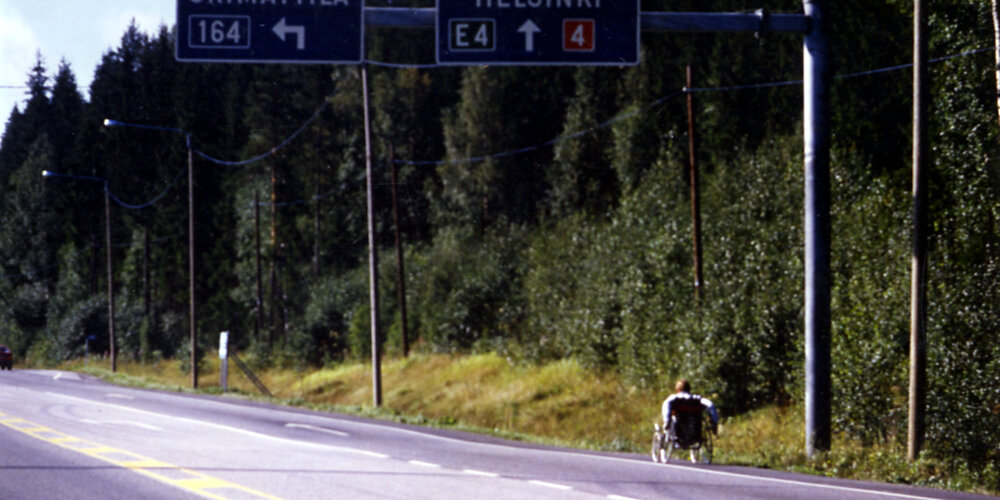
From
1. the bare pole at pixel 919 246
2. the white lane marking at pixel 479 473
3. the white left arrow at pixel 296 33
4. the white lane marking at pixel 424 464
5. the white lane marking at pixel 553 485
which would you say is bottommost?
the white lane marking at pixel 424 464

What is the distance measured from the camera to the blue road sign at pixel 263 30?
12914 mm

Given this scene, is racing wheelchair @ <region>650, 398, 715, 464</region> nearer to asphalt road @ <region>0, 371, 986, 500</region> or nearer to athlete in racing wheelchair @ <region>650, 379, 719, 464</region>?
athlete in racing wheelchair @ <region>650, 379, 719, 464</region>

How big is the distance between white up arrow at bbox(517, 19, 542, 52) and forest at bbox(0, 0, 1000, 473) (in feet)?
13.8

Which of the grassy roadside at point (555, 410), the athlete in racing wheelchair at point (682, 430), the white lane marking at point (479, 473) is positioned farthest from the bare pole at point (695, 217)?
the white lane marking at point (479, 473)

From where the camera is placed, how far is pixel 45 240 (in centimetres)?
9844

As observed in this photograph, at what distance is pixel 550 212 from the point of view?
179 feet

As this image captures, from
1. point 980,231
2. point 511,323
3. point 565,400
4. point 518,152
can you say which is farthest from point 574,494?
point 518,152

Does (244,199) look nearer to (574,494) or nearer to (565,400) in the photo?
(565,400)

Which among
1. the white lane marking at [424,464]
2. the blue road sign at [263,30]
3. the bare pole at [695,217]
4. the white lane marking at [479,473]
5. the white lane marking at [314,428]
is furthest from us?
the bare pole at [695,217]

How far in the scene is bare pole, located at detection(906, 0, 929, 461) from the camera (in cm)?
1591

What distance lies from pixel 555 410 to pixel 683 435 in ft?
53.7

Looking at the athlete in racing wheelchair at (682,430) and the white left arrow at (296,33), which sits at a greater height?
the white left arrow at (296,33)

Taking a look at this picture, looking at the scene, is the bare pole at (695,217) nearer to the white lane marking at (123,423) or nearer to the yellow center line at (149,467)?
the white lane marking at (123,423)

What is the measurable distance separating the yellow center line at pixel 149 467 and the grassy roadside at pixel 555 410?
806 cm
